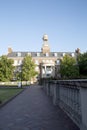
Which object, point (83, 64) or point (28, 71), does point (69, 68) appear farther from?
point (28, 71)

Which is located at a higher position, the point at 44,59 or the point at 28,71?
the point at 44,59

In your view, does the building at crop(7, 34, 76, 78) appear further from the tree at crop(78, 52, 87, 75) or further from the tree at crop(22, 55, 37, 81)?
the tree at crop(78, 52, 87, 75)

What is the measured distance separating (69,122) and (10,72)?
2828 inches

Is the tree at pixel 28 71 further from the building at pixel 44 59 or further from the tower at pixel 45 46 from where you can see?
the tower at pixel 45 46

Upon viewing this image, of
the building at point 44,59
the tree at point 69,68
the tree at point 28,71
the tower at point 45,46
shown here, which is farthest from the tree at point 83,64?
the tower at point 45,46

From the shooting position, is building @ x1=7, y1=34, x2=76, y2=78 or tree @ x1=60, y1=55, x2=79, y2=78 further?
building @ x1=7, y1=34, x2=76, y2=78

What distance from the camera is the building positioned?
9725 centimetres

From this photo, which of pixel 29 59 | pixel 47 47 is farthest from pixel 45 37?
pixel 29 59

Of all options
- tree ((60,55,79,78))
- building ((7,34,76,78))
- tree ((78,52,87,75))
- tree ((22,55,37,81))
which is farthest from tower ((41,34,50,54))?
tree ((78,52,87,75))

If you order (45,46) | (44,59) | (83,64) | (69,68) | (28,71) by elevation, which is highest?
(45,46)

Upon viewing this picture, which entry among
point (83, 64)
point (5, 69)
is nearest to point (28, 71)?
point (5, 69)

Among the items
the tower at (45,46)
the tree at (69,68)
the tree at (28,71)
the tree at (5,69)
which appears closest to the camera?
the tree at (69,68)

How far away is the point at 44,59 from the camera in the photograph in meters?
104

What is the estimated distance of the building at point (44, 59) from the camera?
97.2 meters
